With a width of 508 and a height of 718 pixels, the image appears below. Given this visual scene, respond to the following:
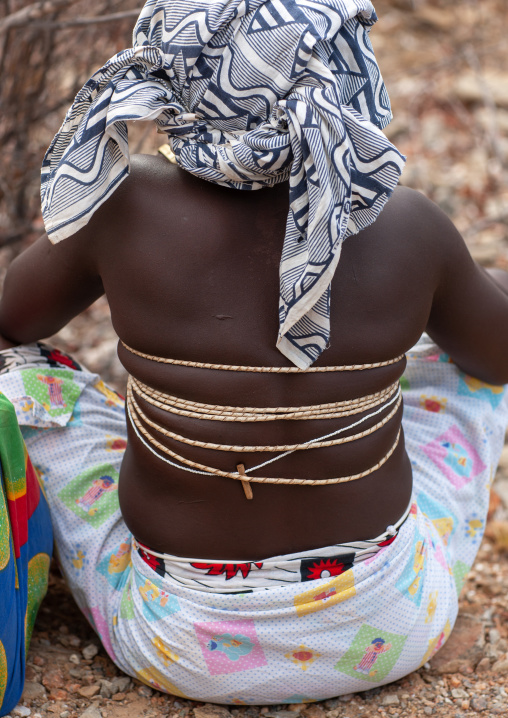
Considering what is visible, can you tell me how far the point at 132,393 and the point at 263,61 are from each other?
69cm

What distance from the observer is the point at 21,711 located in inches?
63.4

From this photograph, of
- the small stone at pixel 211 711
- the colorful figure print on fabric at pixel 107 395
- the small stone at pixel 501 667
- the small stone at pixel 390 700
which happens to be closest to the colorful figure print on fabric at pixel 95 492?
the colorful figure print on fabric at pixel 107 395

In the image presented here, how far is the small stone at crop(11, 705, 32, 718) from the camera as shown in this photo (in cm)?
160

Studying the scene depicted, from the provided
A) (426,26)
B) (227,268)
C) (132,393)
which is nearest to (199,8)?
(227,268)

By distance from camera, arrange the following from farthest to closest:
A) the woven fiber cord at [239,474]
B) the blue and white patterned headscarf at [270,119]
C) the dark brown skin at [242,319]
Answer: the woven fiber cord at [239,474] → the dark brown skin at [242,319] → the blue and white patterned headscarf at [270,119]

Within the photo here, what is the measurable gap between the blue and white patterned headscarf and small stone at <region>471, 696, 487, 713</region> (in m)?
0.92

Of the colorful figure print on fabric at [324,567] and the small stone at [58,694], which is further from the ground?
the colorful figure print on fabric at [324,567]

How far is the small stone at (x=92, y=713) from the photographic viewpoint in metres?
1.63

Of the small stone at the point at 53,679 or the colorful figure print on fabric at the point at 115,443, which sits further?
the colorful figure print on fabric at the point at 115,443

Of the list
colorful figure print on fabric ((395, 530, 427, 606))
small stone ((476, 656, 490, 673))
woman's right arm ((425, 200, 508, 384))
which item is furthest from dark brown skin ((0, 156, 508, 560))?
small stone ((476, 656, 490, 673))

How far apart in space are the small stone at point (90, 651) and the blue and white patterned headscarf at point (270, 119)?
0.94m

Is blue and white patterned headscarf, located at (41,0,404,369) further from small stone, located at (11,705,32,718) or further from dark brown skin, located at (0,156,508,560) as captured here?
small stone, located at (11,705,32,718)

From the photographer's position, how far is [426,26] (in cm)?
665

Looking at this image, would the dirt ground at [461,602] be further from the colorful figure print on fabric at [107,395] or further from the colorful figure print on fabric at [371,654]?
the colorful figure print on fabric at [107,395]
